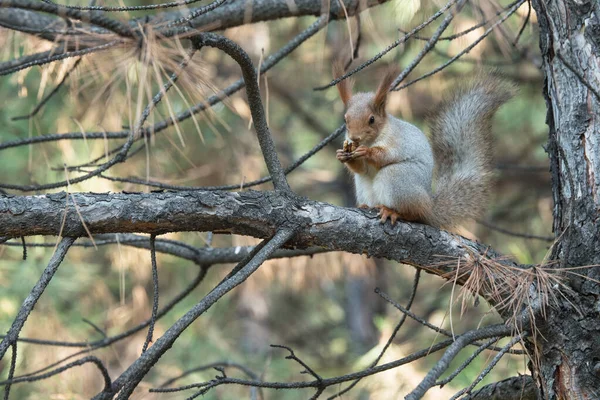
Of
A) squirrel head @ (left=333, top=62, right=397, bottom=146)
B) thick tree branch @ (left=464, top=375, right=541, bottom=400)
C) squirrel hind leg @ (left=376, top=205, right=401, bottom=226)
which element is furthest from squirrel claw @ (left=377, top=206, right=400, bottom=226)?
thick tree branch @ (left=464, top=375, right=541, bottom=400)

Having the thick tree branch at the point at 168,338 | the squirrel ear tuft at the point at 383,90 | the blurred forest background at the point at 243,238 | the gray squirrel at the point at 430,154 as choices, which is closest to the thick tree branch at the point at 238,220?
the thick tree branch at the point at 168,338

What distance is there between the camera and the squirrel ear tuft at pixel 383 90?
215 centimetres

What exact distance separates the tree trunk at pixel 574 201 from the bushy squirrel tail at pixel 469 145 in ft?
1.28

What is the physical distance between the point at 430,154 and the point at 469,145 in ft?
0.56

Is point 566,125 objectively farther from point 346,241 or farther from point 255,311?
point 255,311

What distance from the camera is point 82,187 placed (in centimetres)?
334

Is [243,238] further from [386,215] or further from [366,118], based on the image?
[386,215]

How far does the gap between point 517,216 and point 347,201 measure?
1.57 metres

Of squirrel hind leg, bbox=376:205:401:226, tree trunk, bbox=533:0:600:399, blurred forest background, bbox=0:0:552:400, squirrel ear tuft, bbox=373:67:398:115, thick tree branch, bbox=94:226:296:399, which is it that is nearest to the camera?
thick tree branch, bbox=94:226:296:399

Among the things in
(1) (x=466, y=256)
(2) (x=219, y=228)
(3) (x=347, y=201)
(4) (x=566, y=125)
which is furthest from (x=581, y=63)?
(3) (x=347, y=201)

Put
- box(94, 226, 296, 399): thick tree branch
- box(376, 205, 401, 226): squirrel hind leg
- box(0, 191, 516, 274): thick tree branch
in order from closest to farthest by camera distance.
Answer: box(94, 226, 296, 399): thick tree branch
box(0, 191, 516, 274): thick tree branch
box(376, 205, 401, 226): squirrel hind leg

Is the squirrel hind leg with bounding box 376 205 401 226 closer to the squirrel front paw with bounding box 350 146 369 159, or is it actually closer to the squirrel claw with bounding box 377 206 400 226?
the squirrel claw with bounding box 377 206 400 226

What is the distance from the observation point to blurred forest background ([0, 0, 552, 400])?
11.7ft

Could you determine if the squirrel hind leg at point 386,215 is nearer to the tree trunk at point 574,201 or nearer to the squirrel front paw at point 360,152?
the squirrel front paw at point 360,152
